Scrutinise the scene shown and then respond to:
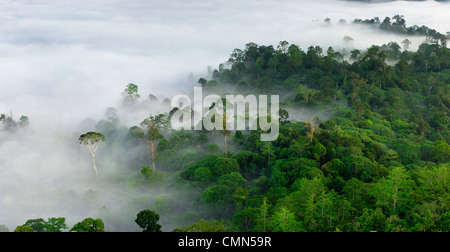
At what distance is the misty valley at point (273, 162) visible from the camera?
26.0 m

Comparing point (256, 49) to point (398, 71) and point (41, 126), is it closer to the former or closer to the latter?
point (398, 71)

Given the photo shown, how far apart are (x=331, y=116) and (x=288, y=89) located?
69.9ft

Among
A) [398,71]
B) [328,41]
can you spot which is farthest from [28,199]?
[328,41]

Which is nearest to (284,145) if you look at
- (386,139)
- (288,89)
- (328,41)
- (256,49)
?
(386,139)

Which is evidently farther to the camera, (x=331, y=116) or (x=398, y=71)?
(x=398, y=71)


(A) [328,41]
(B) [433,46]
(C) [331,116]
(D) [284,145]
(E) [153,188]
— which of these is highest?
(A) [328,41]

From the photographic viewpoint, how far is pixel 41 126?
96562mm

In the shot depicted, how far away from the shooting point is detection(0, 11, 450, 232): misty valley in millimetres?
26016

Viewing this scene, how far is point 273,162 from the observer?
136ft

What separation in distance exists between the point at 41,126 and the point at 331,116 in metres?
80.4

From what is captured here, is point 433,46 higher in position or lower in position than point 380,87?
higher
